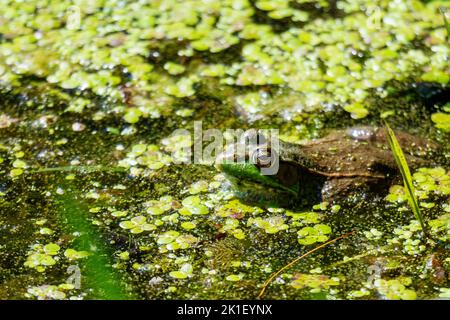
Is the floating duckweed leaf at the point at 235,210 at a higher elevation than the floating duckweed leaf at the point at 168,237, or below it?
below

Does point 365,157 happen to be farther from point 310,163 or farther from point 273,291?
point 273,291

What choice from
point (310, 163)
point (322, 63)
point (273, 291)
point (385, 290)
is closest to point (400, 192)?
point (310, 163)

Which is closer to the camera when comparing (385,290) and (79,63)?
(385,290)

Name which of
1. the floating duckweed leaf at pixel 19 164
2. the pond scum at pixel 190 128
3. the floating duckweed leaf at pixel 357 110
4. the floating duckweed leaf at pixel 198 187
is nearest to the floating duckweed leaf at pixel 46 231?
the pond scum at pixel 190 128

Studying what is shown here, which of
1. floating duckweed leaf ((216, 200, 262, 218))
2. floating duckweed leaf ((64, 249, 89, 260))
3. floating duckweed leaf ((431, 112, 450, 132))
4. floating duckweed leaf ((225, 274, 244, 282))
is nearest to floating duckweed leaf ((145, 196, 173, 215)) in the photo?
floating duckweed leaf ((216, 200, 262, 218))

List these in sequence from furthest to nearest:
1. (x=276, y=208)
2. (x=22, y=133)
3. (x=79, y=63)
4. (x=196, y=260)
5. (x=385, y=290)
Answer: (x=79, y=63)
(x=22, y=133)
(x=276, y=208)
(x=196, y=260)
(x=385, y=290)

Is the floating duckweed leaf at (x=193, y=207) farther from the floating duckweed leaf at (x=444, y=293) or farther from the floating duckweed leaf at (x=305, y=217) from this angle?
the floating duckweed leaf at (x=444, y=293)
